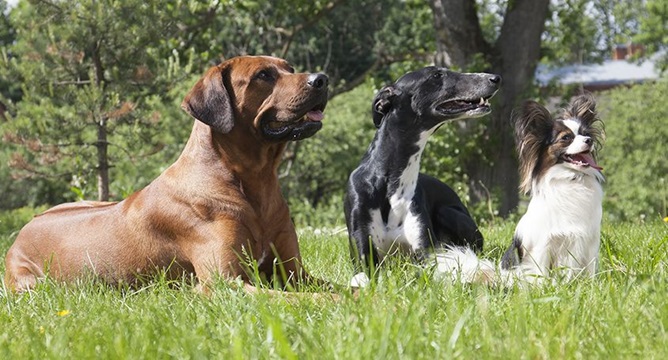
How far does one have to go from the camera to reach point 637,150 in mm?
16156

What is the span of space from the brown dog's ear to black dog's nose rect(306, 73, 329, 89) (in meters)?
0.45

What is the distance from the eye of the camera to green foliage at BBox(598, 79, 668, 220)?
15.4m

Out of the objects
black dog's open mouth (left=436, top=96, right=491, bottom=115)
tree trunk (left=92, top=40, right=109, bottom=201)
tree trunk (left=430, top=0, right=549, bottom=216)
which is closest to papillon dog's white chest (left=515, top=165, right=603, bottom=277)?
black dog's open mouth (left=436, top=96, right=491, bottom=115)

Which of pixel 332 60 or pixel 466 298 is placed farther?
pixel 332 60

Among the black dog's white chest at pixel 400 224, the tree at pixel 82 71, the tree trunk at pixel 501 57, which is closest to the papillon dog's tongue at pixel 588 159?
the black dog's white chest at pixel 400 224

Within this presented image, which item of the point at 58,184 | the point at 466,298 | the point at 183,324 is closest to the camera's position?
the point at 183,324

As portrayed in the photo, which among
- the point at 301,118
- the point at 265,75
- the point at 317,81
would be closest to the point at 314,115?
the point at 301,118

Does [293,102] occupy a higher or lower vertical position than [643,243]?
higher

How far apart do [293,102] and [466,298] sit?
5.06 feet

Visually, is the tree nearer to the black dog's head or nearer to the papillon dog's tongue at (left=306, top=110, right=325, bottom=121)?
the black dog's head

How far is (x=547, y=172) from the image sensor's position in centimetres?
452

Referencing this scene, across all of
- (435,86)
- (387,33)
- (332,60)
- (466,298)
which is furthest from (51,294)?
(387,33)

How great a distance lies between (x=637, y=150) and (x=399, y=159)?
12303 millimetres

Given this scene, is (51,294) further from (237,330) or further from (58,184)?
(58,184)
